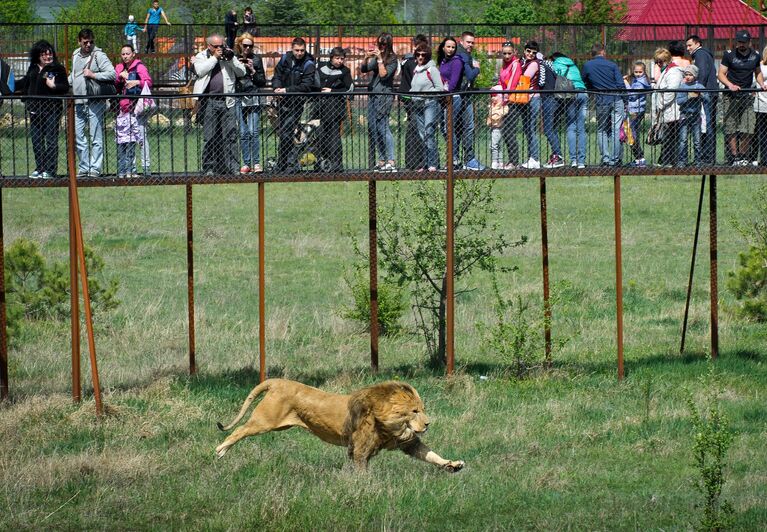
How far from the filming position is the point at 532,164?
1510cm

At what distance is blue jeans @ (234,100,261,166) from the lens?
1441 centimetres

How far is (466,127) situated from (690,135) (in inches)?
105

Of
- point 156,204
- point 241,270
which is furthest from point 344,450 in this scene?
point 156,204

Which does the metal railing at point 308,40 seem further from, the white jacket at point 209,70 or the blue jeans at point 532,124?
the blue jeans at point 532,124

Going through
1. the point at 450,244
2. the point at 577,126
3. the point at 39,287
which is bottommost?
the point at 39,287

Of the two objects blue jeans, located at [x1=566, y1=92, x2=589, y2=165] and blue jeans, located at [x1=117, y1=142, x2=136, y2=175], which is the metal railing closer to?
blue jeans, located at [x1=566, y1=92, x2=589, y2=165]

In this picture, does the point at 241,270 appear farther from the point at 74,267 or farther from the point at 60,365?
the point at 74,267

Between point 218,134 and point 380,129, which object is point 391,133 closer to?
point 380,129

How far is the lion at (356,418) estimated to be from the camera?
10234 mm

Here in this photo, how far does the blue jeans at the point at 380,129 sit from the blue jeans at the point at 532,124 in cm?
154

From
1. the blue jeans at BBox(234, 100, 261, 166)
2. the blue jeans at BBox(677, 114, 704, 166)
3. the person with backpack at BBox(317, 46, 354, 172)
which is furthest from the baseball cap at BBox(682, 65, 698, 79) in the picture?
the blue jeans at BBox(234, 100, 261, 166)

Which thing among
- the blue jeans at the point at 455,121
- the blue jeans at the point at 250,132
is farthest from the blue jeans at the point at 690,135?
the blue jeans at the point at 250,132

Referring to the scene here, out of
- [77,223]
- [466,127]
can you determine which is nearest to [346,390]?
[466,127]

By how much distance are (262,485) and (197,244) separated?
15747 mm
